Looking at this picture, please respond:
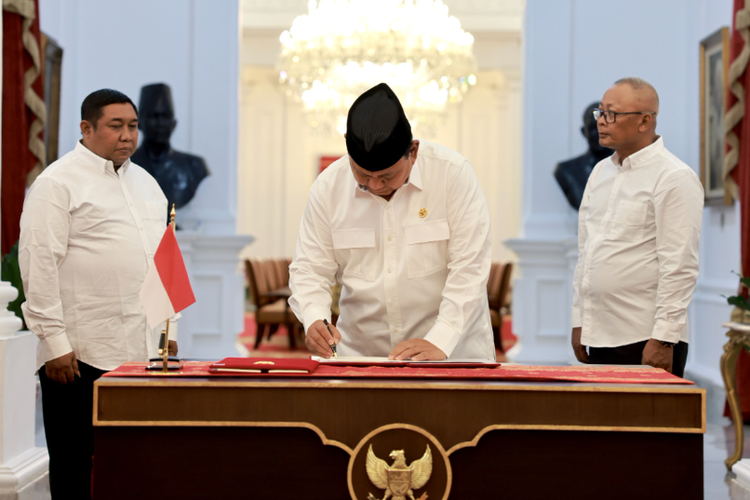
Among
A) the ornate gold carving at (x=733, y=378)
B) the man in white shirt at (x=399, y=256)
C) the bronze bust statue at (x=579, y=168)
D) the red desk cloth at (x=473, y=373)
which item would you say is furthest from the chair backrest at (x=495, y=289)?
the red desk cloth at (x=473, y=373)

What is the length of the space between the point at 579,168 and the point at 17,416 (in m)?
4.55

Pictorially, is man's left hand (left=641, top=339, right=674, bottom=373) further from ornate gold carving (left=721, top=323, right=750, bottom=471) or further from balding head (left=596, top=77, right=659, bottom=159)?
ornate gold carving (left=721, top=323, right=750, bottom=471)

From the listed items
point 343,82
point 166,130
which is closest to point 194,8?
point 166,130

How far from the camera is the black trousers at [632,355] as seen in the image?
2670 mm

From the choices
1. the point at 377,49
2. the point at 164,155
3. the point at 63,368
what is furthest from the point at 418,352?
the point at 377,49

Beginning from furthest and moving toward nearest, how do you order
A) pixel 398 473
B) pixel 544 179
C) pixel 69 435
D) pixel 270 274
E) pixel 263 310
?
pixel 270 274, pixel 263 310, pixel 544 179, pixel 69 435, pixel 398 473

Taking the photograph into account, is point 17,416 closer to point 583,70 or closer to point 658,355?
point 658,355

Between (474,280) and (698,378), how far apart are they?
4.10 meters

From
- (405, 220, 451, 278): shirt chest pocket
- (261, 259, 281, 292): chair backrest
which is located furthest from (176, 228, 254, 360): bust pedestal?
(405, 220, 451, 278): shirt chest pocket

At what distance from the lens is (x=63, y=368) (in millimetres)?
2418

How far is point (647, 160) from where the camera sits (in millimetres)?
2705

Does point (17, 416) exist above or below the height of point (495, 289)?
below

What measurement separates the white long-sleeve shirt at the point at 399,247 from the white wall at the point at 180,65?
4.33m

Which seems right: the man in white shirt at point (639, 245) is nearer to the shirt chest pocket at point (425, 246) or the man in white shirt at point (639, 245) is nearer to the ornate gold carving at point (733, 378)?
the shirt chest pocket at point (425, 246)
